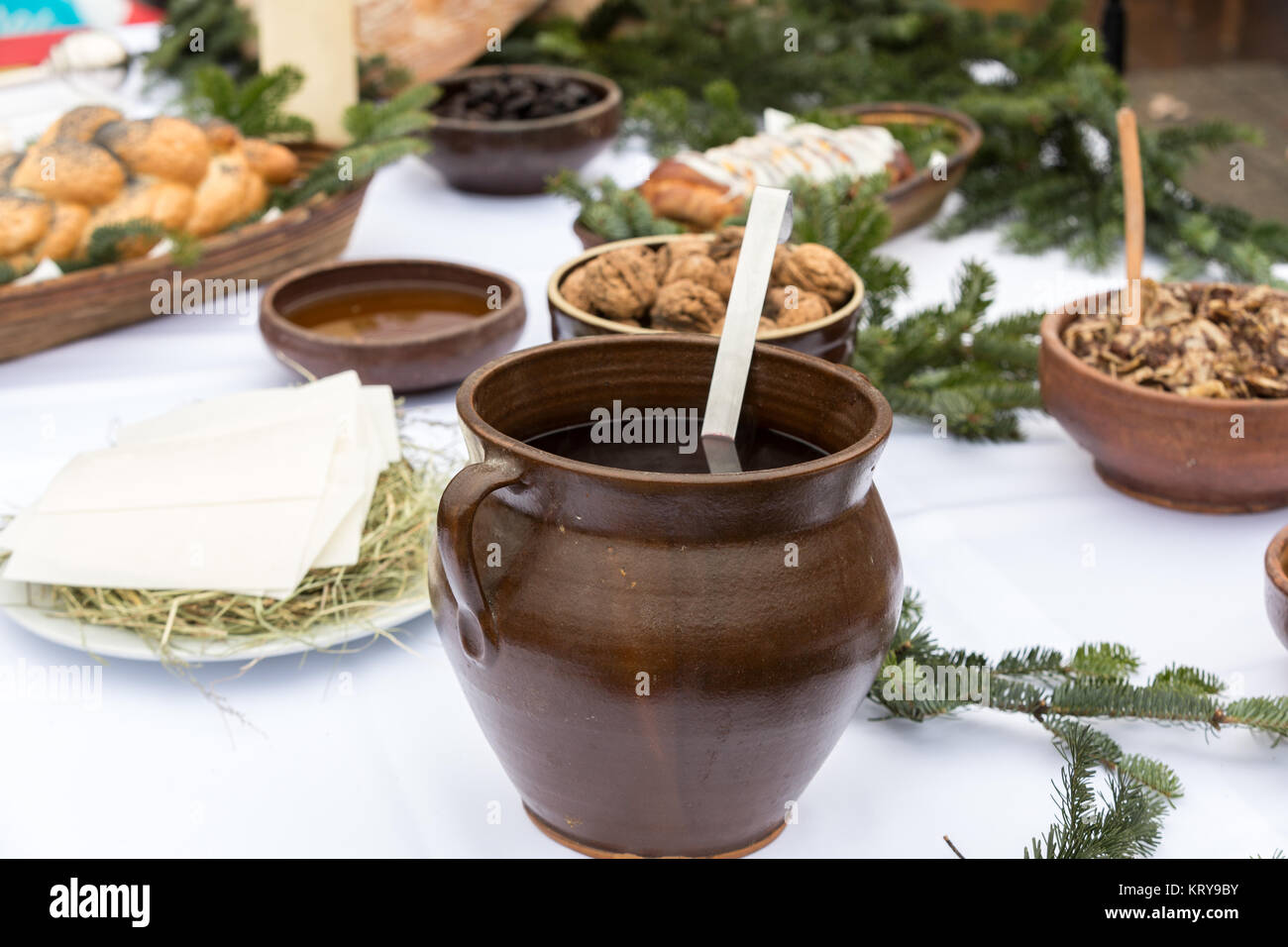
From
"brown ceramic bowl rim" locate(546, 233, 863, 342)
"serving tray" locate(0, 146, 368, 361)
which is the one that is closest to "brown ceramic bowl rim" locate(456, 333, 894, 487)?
Result: "brown ceramic bowl rim" locate(546, 233, 863, 342)

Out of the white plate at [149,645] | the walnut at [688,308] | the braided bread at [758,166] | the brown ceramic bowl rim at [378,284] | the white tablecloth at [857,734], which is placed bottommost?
the white tablecloth at [857,734]

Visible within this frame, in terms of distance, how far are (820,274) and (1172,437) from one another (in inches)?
8.9

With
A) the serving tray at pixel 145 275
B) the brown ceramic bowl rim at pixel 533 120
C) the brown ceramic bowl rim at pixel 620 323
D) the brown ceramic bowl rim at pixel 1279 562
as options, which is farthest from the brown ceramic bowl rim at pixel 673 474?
the brown ceramic bowl rim at pixel 533 120

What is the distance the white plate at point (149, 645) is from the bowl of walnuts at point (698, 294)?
0.22m

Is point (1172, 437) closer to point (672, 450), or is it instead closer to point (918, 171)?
point (672, 450)

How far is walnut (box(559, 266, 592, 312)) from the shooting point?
0.76 metres

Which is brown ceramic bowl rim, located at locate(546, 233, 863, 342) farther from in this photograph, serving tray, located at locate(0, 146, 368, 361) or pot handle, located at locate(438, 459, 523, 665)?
serving tray, located at locate(0, 146, 368, 361)

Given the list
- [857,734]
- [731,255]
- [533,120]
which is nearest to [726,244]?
[731,255]

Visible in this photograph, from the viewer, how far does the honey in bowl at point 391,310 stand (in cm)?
93

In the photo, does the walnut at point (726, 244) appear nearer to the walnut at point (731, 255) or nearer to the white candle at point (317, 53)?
the walnut at point (731, 255)

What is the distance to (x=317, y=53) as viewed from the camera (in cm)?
129

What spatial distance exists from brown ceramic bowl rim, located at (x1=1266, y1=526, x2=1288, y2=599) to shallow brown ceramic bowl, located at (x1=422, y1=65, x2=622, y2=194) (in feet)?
2.91

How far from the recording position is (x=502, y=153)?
132 cm

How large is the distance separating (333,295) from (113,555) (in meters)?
0.38
